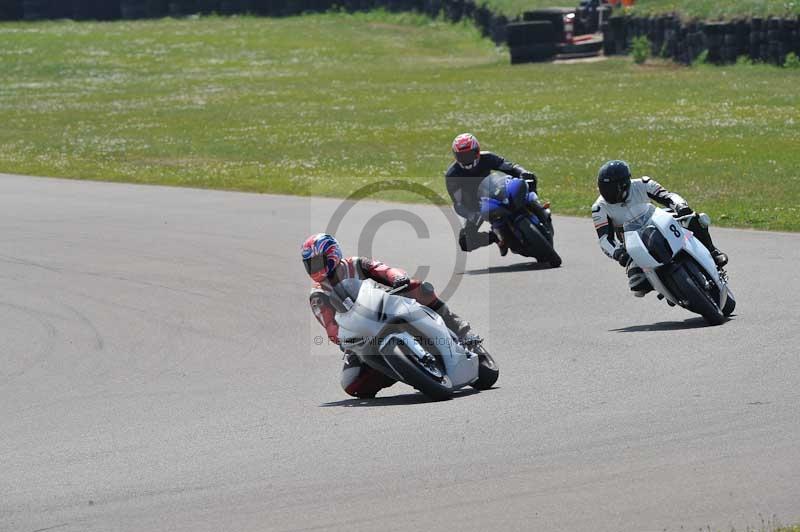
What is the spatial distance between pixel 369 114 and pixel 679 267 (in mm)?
26950

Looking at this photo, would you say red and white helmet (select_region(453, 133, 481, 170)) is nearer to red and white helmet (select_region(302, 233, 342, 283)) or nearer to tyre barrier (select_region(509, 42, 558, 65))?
red and white helmet (select_region(302, 233, 342, 283))

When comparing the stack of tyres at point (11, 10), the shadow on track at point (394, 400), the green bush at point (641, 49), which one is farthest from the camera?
the stack of tyres at point (11, 10)

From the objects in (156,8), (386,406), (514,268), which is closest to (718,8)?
(514,268)

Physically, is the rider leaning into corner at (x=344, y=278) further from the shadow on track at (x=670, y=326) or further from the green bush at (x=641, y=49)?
the green bush at (x=641, y=49)

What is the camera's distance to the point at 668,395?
9.45 metres

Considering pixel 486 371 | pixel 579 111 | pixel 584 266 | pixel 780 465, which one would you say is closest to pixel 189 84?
pixel 579 111

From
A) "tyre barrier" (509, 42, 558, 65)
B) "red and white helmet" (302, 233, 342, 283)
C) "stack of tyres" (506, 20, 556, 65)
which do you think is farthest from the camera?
"tyre barrier" (509, 42, 558, 65)

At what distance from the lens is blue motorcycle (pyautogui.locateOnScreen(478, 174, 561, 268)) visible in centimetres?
1641

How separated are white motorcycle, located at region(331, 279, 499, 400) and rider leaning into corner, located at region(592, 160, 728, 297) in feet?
9.78

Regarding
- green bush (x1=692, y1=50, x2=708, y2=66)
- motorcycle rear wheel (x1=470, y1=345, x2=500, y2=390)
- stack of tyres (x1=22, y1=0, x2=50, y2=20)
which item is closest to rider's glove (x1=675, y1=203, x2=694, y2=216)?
motorcycle rear wheel (x1=470, y1=345, x2=500, y2=390)

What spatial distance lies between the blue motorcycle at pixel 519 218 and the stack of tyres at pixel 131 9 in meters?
56.7

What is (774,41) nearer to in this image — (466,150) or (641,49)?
(641,49)

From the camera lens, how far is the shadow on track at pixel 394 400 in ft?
33.6

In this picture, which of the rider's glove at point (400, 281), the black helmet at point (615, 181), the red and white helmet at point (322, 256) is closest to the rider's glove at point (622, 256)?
the black helmet at point (615, 181)
